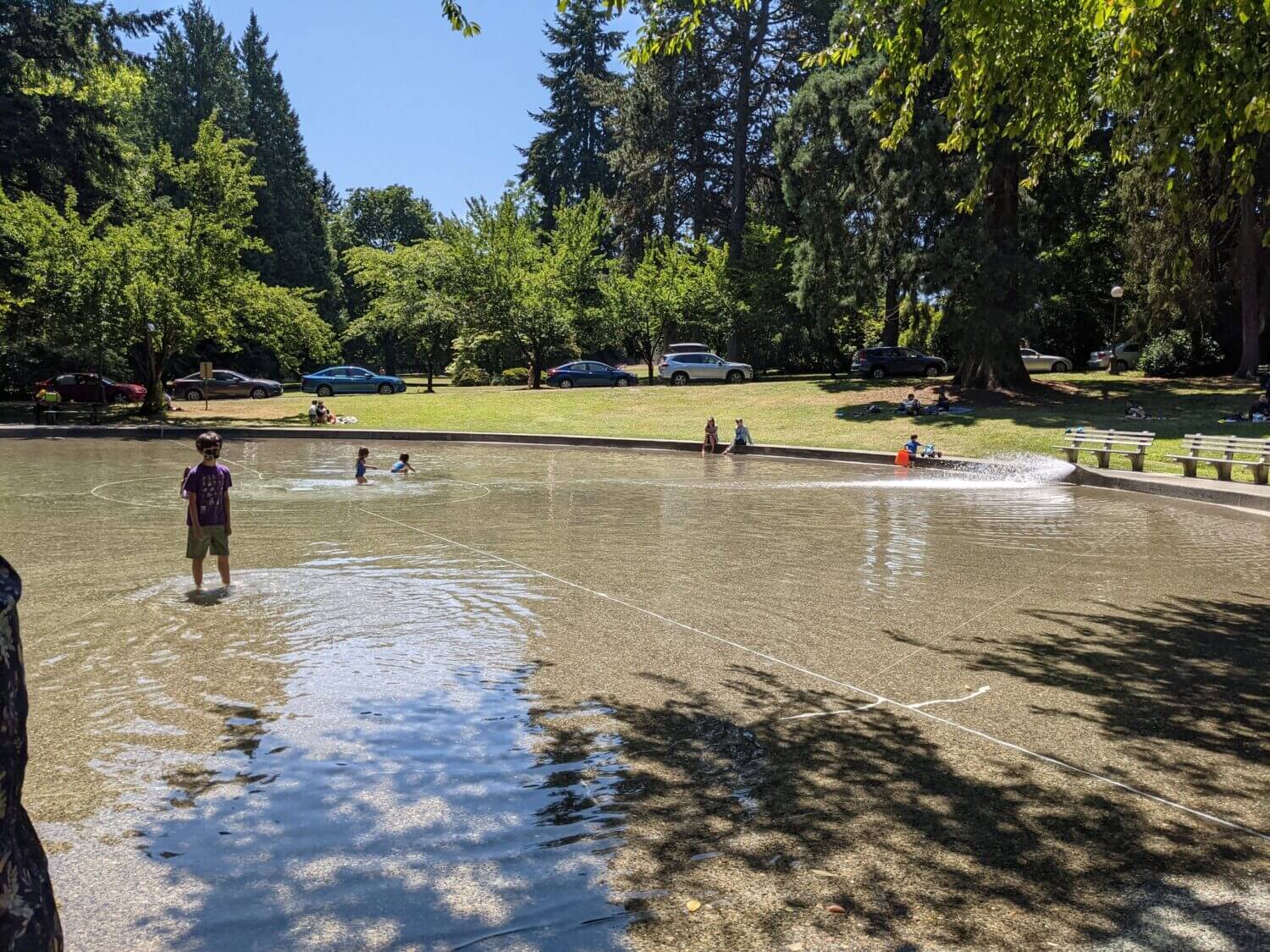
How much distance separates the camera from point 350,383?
5256 centimetres

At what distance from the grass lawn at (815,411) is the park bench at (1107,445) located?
1.12 meters

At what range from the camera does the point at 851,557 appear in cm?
1195

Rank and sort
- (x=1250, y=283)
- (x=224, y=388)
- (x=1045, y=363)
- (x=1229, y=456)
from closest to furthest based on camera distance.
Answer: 1. (x=1229, y=456)
2. (x=1250, y=283)
3. (x=224, y=388)
4. (x=1045, y=363)

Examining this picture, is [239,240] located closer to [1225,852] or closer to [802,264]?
[802,264]

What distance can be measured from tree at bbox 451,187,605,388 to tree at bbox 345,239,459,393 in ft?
3.97

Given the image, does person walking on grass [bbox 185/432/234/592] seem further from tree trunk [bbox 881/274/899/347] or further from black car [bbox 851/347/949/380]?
black car [bbox 851/347/949/380]

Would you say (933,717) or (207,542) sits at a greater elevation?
(207,542)

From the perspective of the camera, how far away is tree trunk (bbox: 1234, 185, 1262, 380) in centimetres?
3778

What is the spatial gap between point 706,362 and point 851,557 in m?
39.2

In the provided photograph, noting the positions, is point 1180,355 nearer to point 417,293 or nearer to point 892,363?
point 892,363

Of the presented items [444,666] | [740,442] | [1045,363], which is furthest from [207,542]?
[1045,363]

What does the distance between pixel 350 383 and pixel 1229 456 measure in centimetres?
4213

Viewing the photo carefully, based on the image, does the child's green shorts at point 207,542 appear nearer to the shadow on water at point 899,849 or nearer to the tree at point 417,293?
the shadow on water at point 899,849

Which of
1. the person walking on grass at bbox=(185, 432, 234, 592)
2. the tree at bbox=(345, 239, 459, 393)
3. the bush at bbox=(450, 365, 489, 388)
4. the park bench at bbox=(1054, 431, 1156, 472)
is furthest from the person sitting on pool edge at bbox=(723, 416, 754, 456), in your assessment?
the bush at bbox=(450, 365, 489, 388)
